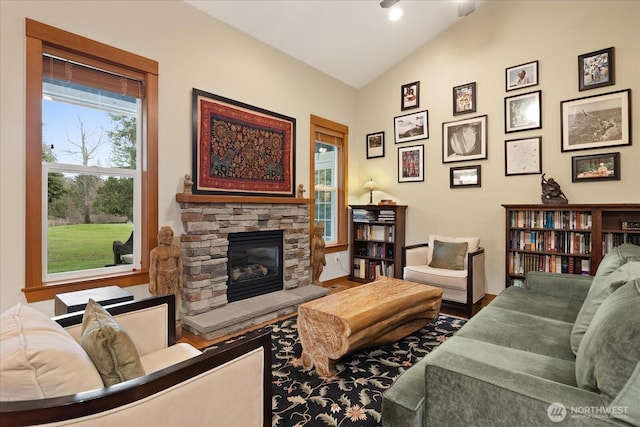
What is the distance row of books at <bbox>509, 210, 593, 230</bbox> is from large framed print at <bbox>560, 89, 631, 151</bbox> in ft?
2.47

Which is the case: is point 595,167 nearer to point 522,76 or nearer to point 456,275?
point 522,76

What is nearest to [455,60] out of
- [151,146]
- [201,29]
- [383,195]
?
[383,195]

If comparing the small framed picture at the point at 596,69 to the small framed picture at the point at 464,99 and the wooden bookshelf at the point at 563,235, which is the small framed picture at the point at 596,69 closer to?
the small framed picture at the point at 464,99

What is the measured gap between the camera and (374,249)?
507 cm

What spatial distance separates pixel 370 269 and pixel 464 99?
2.81 meters

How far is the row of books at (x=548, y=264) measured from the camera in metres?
3.48

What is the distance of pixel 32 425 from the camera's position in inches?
30.9

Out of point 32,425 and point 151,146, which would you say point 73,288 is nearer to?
point 151,146

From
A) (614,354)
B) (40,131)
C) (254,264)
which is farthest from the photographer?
(254,264)

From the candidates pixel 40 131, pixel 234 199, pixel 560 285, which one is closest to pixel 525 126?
pixel 560 285

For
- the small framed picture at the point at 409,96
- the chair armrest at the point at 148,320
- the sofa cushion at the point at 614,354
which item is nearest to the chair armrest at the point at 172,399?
the chair armrest at the point at 148,320

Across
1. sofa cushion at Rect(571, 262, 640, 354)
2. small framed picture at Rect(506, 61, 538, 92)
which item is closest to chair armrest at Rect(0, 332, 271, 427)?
sofa cushion at Rect(571, 262, 640, 354)

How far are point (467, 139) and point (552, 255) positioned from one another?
5.80 ft

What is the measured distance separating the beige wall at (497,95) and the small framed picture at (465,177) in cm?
7
